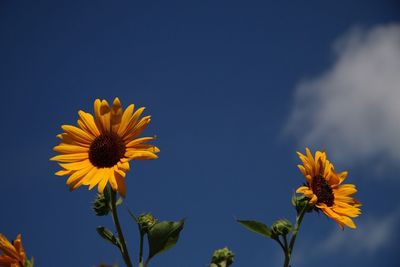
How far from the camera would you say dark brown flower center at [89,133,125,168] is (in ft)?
11.9

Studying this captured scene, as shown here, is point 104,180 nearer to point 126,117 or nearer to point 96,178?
point 96,178

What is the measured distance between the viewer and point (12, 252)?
3.01 meters

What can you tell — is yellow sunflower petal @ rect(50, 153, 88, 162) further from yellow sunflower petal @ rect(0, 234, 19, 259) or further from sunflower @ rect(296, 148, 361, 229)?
sunflower @ rect(296, 148, 361, 229)

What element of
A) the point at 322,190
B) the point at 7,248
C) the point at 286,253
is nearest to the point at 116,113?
the point at 7,248

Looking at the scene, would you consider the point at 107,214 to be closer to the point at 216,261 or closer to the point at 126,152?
the point at 126,152

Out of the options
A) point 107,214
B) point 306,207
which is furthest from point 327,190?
point 107,214

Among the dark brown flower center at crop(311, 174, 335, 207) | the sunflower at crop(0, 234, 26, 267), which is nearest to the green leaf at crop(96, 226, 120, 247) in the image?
the sunflower at crop(0, 234, 26, 267)

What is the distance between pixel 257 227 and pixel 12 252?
1.63 m

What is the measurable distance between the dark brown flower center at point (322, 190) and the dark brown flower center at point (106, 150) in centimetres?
159

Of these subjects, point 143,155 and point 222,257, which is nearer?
point 222,257

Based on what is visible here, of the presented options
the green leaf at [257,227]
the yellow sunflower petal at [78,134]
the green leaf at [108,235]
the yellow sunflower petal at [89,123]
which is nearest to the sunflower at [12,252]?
the green leaf at [108,235]

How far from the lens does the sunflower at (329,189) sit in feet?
13.1

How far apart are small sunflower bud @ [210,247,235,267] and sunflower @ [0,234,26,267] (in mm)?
1155

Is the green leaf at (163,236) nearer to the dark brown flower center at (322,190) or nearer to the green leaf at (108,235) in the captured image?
the green leaf at (108,235)
